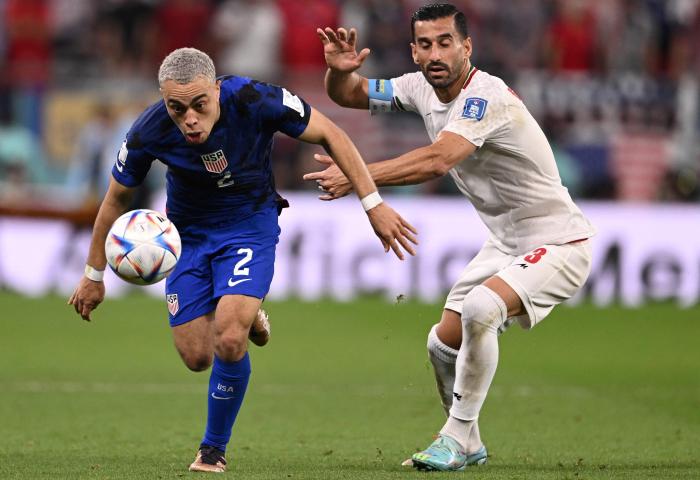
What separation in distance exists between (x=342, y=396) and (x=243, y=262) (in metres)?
3.65

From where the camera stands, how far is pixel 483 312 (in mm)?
6488

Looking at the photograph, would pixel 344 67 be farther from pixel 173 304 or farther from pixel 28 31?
pixel 28 31

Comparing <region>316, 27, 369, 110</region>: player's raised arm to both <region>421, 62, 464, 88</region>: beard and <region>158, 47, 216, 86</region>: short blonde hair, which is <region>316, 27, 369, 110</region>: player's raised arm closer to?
<region>421, 62, 464, 88</region>: beard

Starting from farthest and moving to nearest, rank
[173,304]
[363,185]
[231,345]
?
[173,304]
[231,345]
[363,185]

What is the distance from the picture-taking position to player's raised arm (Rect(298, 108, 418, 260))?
20.1 feet

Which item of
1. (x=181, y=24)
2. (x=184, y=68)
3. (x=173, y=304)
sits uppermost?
Answer: (x=184, y=68)

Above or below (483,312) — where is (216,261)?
above

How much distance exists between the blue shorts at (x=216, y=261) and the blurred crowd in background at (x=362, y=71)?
971cm

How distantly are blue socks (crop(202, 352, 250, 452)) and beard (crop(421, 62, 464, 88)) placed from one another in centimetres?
170

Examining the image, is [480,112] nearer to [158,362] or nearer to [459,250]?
[158,362]

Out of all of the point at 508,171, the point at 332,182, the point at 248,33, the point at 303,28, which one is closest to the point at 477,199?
the point at 508,171

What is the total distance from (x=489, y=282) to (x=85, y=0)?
43.0 feet

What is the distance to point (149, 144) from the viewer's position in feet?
21.6

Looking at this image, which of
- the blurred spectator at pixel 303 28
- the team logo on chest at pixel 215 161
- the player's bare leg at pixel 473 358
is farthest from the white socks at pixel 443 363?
the blurred spectator at pixel 303 28
